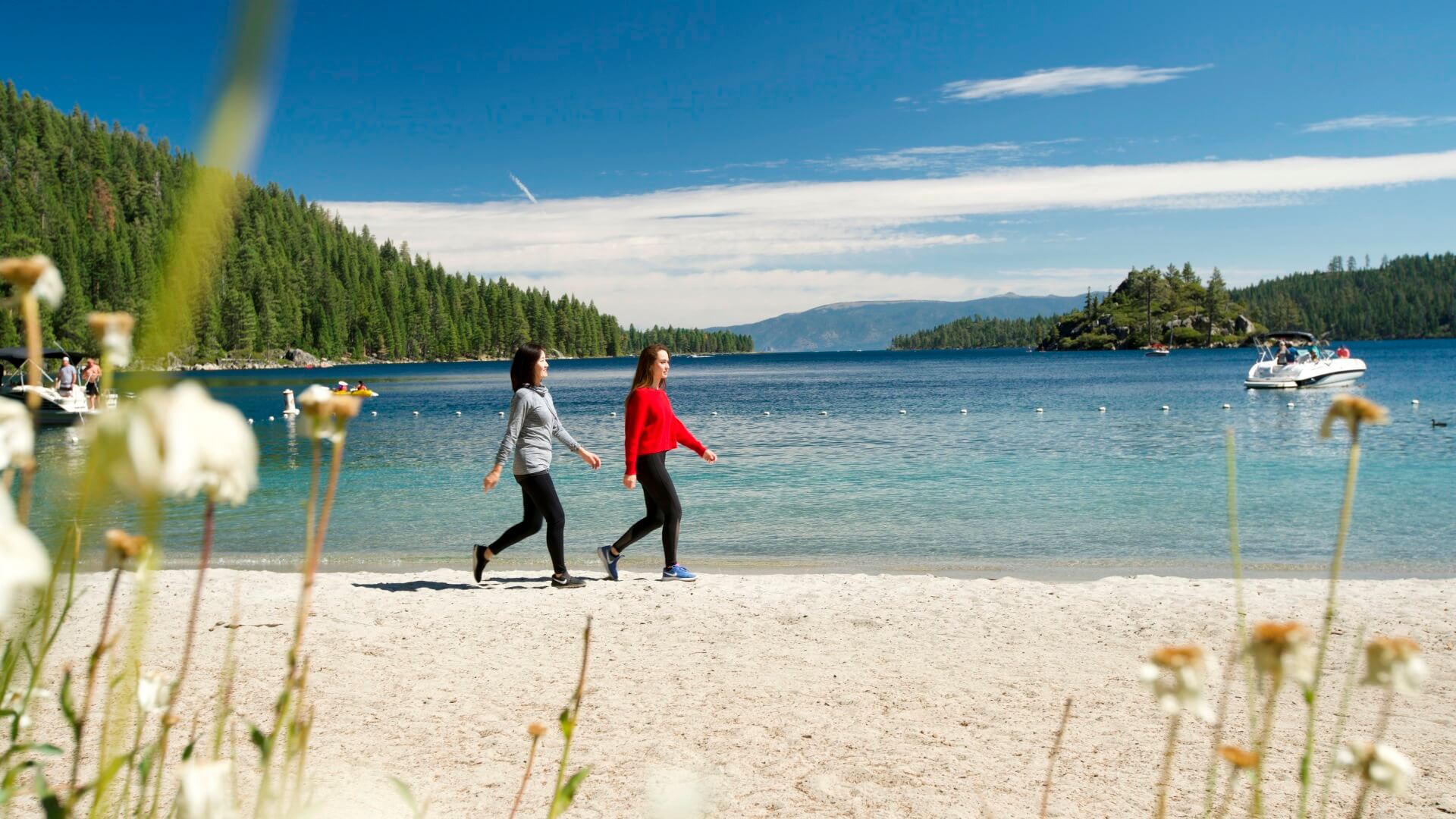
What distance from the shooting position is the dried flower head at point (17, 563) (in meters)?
0.51

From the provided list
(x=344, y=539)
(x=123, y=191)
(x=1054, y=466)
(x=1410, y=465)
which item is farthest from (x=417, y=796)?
(x=123, y=191)

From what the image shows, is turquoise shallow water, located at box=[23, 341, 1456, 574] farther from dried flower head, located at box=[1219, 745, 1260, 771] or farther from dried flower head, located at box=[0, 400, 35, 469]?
dried flower head, located at box=[1219, 745, 1260, 771]

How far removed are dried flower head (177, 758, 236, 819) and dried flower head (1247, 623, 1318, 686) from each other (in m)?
0.88

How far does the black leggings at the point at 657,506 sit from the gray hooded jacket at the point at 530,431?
700 mm

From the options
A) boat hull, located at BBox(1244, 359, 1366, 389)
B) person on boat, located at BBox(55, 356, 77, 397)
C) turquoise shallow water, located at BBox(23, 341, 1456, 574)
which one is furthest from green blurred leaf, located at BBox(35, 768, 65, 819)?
boat hull, located at BBox(1244, 359, 1366, 389)

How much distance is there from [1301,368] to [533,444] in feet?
166

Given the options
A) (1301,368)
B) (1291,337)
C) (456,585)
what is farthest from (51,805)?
(1291,337)

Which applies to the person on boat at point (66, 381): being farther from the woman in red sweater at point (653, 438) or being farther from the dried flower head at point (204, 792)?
the dried flower head at point (204, 792)

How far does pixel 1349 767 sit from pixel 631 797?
12.0 ft

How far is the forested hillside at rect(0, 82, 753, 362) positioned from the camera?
120 metres

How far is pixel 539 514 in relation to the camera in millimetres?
8797

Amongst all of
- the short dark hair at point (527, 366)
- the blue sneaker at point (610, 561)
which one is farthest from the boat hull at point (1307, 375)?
the short dark hair at point (527, 366)

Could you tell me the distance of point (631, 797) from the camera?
14.0 ft

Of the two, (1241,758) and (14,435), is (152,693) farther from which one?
(1241,758)
